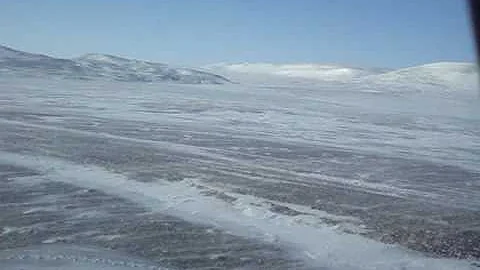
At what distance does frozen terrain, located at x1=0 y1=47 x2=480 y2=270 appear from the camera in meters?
5.46

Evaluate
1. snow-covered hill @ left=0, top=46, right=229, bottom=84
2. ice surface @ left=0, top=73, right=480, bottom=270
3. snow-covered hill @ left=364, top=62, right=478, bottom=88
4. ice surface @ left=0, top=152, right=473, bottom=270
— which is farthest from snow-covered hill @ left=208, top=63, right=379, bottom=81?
ice surface @ left=0, top=152, right=473, bottom=270

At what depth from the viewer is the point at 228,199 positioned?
307 inches

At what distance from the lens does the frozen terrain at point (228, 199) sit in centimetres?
546

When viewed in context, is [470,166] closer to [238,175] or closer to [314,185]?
[314,185]

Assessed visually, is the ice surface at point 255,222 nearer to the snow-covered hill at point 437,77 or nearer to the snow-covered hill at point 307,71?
the snow-covered hill at point 437,77

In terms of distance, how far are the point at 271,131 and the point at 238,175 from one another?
7.12 m

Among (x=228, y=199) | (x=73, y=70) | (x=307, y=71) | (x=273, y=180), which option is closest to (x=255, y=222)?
(x=228, y=199)

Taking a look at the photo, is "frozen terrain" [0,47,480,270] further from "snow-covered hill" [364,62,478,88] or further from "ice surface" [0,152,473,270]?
"snow-covered hill" [364,62,478,88]

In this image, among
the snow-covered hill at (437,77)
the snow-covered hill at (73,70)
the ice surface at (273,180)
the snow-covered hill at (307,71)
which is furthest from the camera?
the snow-covered hill at (307,71)

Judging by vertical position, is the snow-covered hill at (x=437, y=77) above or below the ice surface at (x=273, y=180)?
above

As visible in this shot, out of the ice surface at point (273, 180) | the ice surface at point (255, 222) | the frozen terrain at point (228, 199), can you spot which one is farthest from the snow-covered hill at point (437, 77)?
the ice surface at point (255, 222)

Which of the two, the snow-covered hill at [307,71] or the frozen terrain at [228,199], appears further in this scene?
the snow-covered hill at [307,71]

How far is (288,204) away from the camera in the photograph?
25.0ft

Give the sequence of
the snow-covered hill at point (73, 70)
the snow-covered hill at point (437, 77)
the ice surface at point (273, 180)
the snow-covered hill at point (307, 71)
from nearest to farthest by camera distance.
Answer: the ice surface at point (273, 180) < the snow-covered hill at point (73, 70) < the snow-covered hill at point (437, 77) < the snow-covered hill at point (307, 71)
